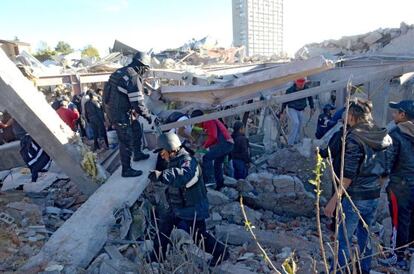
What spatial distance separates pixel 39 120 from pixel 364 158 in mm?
3532

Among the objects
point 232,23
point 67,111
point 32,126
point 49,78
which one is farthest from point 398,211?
point 232,23

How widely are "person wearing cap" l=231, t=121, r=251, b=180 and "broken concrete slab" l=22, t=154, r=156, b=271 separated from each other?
67.7 inches

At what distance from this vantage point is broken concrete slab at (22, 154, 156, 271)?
126 inches

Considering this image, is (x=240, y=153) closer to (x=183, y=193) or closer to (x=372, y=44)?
(x=183, y=193)

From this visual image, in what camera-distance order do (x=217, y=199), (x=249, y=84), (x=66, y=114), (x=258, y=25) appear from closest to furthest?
(x=249, y=84), (x=217, y=199), (x=66, y=114), (x=258, y=25)

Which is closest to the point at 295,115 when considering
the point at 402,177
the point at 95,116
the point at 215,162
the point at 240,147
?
the point at 240,147

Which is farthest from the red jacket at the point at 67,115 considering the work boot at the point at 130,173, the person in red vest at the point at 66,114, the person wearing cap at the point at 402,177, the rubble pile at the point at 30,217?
the person wearing cap at the point at 402,177

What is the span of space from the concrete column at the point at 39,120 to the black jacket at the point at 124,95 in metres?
0.65

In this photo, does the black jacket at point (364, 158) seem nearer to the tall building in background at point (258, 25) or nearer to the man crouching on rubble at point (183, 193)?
the man crouching on rubble at point (183, 193)

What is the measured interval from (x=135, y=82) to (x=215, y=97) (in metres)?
1.06

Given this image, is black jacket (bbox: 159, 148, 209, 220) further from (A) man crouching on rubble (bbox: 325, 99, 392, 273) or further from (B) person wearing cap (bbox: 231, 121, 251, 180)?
(B) person wearing cap (bbox: 231, 121, 251, 180)

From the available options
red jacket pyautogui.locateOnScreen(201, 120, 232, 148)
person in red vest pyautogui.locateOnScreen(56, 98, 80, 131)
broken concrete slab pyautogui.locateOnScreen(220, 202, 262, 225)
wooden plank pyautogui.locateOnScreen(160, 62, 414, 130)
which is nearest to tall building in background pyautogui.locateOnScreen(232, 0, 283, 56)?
person in red vest pyautogui.locateOnScreen(56, 98, 80, 131)

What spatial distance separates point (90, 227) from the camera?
3.65 meters

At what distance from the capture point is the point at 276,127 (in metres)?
7.87
